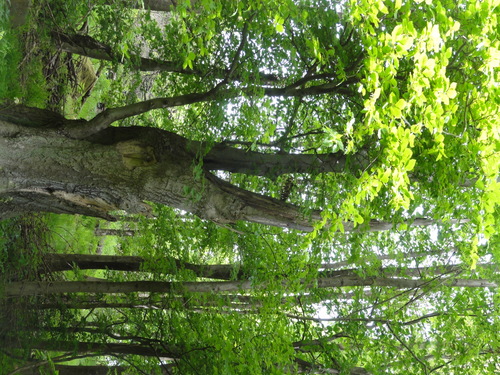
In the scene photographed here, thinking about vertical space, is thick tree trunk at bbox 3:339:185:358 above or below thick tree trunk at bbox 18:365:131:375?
above

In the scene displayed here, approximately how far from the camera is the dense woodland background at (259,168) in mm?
3904

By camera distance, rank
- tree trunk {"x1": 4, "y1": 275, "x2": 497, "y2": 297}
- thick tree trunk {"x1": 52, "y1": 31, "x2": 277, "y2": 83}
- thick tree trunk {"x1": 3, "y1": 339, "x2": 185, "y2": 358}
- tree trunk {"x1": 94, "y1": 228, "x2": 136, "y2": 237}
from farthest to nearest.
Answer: tree trunk {"x1": 94, "y1": 228, "x2": 136, "y2": 237}, thick tree trunk {"x1": 3, "y1": 339, "x2": 185, "y2": 358}, tree trunk {"x1": 4, "y1": 275, "x2": 497, "y2": 297}, thick tree trunk {"x1": 52, "y1": 31, "x2": 277, "y2": 83}

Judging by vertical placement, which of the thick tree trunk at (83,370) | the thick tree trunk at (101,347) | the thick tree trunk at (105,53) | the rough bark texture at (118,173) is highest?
the thick tree trunk at (105,53)

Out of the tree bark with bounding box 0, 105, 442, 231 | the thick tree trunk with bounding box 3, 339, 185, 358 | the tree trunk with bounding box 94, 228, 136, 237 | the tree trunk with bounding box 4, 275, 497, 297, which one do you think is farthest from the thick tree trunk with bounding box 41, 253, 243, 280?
the tree trunk with bounding box 94, 228, 136, 237

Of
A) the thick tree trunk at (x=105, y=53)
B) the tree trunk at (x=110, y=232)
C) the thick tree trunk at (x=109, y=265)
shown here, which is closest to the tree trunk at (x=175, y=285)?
the thick tree trunk at (x=109, y=265)

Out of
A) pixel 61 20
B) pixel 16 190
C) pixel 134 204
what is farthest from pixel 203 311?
pixel 61 20

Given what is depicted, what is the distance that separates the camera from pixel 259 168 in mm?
5742

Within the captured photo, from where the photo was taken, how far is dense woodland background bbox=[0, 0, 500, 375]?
3904mm

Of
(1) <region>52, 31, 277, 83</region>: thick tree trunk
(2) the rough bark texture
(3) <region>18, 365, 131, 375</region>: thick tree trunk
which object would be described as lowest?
(3) <region>18, 365, 131, 375</region>: thick tree trunk

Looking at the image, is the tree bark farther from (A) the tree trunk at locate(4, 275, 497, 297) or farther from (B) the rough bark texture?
(A) the tree trunk at locate(4, 275, 497, 297)

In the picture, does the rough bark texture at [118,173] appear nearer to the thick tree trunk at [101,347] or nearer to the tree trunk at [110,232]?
the thick tree trunk at [101,347]

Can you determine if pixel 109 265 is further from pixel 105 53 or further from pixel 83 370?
pixel 105 53

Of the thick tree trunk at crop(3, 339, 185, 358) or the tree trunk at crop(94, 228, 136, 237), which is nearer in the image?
the thick tree trunk at crop(3, 339, 185, 358)

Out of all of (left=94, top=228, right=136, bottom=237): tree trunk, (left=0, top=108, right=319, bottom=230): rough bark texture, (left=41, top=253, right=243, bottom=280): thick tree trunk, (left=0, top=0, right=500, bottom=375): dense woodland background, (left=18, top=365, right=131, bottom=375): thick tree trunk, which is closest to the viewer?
(left=0, top=0, right=500, bottom=375): dense woodland background
